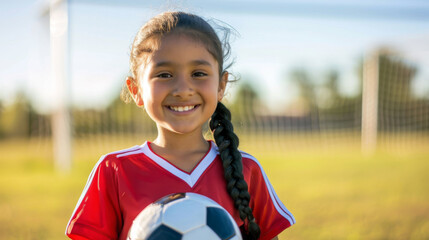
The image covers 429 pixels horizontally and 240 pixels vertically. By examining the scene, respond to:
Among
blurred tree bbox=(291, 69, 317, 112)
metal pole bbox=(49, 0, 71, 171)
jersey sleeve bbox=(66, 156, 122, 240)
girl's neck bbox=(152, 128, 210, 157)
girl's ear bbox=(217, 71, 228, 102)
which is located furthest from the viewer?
blurred tree bbox=(291, 69, 317, 112)

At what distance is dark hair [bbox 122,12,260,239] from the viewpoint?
5.32 ft

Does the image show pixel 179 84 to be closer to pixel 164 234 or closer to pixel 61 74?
pixel 164 234

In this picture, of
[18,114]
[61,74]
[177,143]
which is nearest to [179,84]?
[177,143]

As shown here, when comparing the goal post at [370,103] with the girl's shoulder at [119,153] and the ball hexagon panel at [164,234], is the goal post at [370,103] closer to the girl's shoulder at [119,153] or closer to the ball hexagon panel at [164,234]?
the girl's shoulder at [119,153]

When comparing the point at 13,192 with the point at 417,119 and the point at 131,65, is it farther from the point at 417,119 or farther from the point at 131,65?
the point at 417,119

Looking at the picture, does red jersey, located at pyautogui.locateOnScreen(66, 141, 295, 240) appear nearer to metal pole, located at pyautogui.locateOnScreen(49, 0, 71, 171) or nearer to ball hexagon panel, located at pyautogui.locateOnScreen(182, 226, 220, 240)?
ball hexagon panel, located at pyautogui.locateOnScreen(182, 226, 220, 240)

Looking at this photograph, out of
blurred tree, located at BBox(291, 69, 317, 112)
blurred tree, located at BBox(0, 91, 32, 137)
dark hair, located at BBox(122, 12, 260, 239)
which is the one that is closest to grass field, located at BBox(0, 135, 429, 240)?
dark hair, located at BBox(122, 12, 260, 239)

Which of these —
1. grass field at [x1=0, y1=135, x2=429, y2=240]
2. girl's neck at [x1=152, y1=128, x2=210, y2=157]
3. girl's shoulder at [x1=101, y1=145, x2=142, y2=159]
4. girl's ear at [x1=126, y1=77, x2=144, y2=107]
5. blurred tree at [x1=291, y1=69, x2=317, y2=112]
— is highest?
blurred tree at [x1=291, y1=69, x2=317, y2=112]

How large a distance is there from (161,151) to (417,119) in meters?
12.3

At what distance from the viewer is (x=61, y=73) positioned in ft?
24.1

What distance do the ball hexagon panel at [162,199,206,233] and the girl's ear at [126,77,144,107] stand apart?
507mm

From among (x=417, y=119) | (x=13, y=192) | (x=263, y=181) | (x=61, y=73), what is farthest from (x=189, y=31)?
(x=417, y=119)

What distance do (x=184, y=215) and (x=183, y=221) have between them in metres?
0.02

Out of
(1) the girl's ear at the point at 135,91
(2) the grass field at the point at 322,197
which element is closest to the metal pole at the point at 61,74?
(2) the grass field at the point at 322,197
